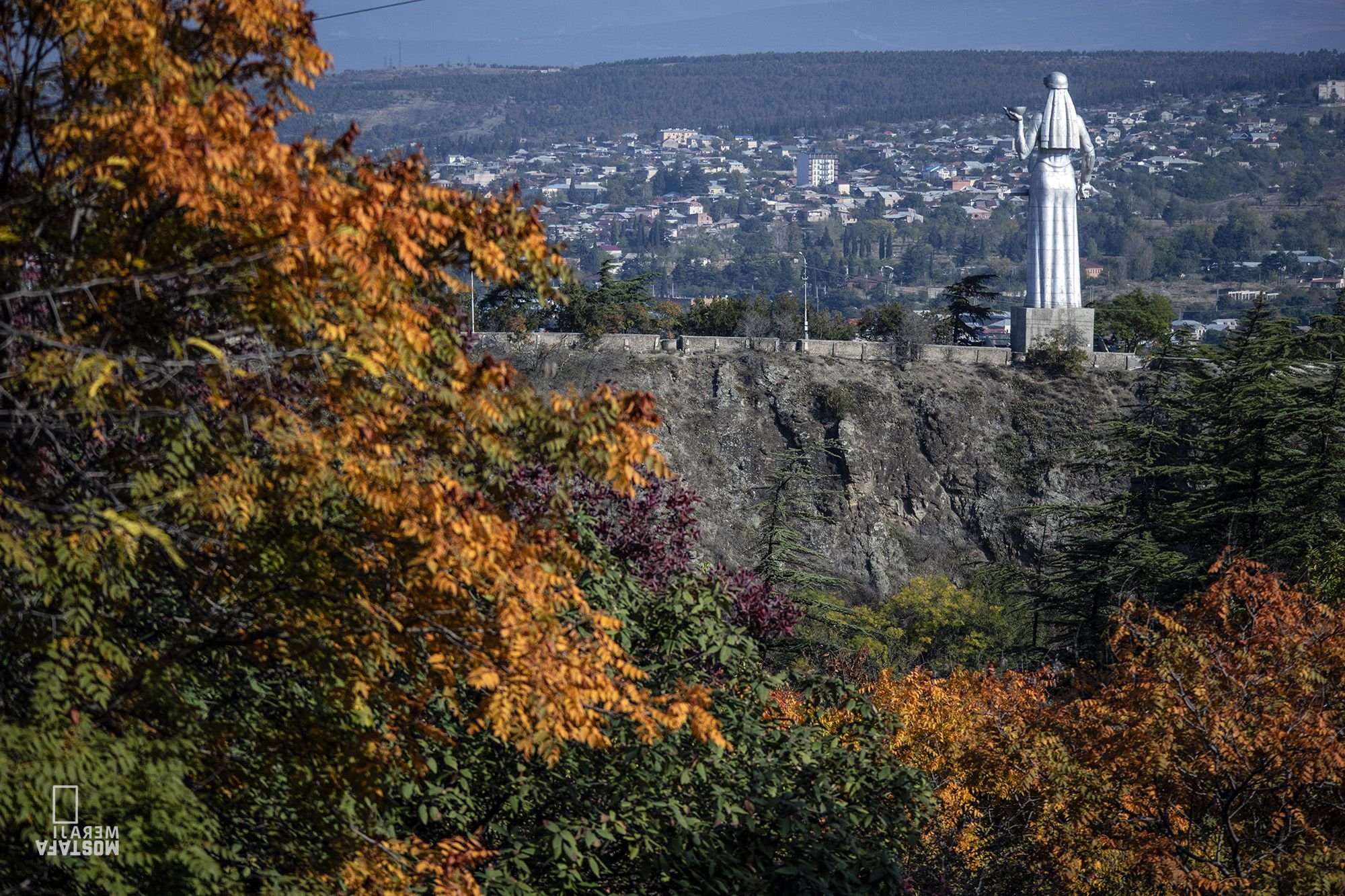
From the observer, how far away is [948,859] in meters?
12.8

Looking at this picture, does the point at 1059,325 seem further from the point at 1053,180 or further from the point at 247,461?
the point at 247,461

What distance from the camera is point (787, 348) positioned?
50844 millimetres

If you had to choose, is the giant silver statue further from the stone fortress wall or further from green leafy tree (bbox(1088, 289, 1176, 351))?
green leafy tree (bbox(1088, 289, 1176, 351))

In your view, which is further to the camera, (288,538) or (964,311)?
(964,311)

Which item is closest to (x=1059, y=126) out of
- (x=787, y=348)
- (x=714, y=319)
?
(x=787, y=348)

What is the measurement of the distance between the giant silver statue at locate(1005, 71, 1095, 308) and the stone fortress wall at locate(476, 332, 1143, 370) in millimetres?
5116

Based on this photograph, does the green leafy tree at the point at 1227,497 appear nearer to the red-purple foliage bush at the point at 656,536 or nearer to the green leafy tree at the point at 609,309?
the red-purple foliage bush at the point at 656,536

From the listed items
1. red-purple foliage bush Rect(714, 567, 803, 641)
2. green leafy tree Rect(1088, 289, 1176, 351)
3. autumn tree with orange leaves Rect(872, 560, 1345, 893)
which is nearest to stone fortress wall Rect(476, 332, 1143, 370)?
green leafy tree Rect(1088, 289, 1176, 351)

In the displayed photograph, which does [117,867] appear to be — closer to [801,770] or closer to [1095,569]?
[801,770]

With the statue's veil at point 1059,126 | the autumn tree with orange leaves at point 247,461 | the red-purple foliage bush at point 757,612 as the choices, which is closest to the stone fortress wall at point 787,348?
the statue's veil at point 1059,126

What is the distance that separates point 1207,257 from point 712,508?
120m

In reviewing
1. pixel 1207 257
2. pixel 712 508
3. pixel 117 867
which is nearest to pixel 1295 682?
pixel 117 867

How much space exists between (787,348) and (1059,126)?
12444mm

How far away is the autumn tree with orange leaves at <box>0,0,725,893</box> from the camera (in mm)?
5207
